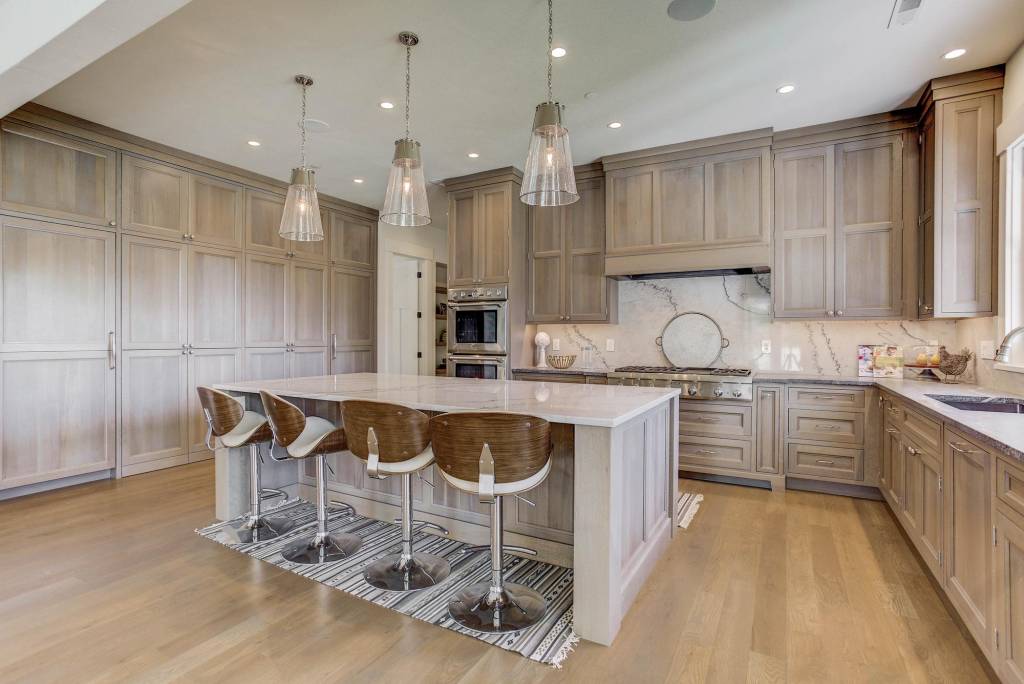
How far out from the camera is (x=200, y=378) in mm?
4488

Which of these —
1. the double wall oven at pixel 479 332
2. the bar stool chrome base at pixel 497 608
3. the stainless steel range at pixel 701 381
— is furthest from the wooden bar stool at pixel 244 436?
the stainless steel range at pixel 701 381

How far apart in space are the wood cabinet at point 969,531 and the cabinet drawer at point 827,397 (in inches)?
60.2

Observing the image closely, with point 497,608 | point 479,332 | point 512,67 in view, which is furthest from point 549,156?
point 479,332

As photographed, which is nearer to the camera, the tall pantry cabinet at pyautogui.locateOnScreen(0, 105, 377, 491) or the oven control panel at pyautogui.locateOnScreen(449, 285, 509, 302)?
the tall pantry cabinet at pyautogui.locateOnScreen(0, 105, 377, 491)

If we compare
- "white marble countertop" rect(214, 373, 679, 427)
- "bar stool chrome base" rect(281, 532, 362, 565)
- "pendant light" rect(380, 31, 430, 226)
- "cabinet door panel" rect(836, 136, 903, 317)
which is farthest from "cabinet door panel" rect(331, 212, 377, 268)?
"cabinet door panel" rect(836, 136, 903, 317)

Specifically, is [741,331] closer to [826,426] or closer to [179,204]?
[826,426]

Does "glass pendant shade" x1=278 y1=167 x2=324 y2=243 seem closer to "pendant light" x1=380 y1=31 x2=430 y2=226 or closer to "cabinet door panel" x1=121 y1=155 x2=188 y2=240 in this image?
"pendant light" x1=380 y1=31 x2=430 y2=226

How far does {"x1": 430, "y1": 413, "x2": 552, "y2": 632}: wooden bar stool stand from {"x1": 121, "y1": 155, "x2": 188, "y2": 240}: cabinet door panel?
366 centimetres

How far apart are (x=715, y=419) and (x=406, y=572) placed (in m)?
2.65

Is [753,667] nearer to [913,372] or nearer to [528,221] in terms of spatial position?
[913,372]

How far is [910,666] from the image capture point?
68.9 inches

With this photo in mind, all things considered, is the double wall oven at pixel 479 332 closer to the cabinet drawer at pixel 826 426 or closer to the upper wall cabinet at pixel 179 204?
the upper wall cabinet at pixel 179 204

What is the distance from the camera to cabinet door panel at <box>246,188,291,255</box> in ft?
16.1

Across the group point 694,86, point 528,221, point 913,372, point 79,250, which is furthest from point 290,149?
point 913,372
